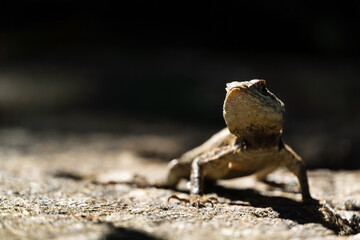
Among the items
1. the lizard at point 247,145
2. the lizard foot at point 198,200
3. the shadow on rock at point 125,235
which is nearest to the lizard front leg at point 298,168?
the lizard at point 247,145

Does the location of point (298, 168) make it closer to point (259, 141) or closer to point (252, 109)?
point (259, 141)

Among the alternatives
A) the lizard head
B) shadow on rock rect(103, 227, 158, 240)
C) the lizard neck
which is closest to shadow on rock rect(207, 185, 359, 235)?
the lizard neck

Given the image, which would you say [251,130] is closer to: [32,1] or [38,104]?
[38,104]

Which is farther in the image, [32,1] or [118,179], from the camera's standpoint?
[32,1]

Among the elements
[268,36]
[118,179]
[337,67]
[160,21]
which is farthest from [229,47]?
[118,179]

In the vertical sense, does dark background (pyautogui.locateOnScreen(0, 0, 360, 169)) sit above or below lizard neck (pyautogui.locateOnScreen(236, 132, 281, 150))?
above

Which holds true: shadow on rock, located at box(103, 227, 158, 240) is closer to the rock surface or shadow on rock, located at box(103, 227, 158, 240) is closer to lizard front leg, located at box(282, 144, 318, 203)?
the rock surface
